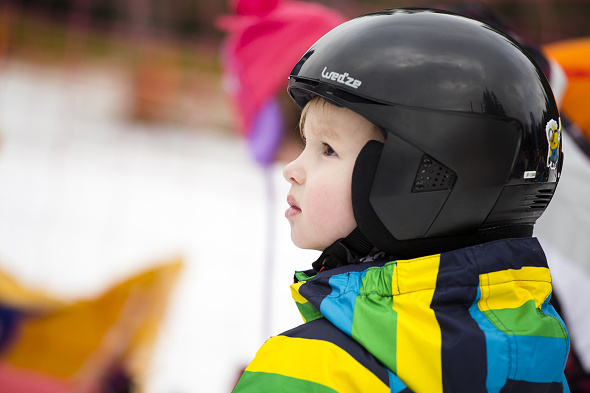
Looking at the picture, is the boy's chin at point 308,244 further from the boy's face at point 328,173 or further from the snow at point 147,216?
the snow at point 147,216

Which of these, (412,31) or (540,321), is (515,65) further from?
(540,321)

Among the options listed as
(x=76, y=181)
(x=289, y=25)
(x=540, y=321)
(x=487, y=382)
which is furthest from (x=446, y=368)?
(x=76, y=181)

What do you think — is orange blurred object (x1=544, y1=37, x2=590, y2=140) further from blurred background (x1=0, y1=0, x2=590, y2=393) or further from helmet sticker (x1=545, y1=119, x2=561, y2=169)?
helmet sticker (x1=545, y1=119, x2=561, y2=169)

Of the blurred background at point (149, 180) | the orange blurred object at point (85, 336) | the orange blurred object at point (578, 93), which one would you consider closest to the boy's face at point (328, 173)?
the orange blurred object at point (578, 93)

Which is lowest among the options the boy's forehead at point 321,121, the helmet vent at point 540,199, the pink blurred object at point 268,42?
the helmet vent at point 540,199

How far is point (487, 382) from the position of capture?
33.1 inches

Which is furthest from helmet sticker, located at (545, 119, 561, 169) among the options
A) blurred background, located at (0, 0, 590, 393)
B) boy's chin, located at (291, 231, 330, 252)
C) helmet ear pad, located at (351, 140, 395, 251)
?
blurred background, located at (0, 0, 590, 393)

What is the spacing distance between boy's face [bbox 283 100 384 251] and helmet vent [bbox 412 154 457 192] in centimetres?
9

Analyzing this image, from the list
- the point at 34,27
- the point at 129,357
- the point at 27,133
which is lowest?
the point at 129,357

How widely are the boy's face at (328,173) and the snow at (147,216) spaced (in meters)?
1.68

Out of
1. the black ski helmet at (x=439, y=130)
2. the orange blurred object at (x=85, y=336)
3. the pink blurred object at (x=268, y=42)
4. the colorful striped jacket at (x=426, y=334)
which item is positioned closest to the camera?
the colorful striped jacket at (x=426, y=334)

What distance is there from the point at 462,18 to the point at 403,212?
354 mm

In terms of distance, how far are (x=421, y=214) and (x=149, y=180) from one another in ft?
16.5

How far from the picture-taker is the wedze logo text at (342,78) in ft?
3.15
